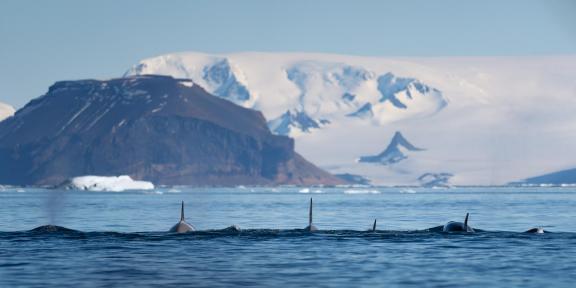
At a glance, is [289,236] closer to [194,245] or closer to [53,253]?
[194,245]

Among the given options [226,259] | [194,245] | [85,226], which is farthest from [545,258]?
[85,226]

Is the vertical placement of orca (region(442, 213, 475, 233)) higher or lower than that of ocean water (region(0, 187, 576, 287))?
higher

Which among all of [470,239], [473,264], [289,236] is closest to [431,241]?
→ [470,239]

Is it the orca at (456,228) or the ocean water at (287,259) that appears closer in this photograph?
the ocean water at (287,259)

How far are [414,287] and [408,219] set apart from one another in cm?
8329

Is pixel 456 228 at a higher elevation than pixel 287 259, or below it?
→ higher

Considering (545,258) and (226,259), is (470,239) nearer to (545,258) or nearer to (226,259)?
(545,258)

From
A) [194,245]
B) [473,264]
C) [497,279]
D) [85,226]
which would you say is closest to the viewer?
[497,279]

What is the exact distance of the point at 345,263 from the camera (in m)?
69.2

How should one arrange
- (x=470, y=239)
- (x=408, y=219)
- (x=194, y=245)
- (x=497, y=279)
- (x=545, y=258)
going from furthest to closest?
(x=408, y=219)
(x=470, y=239)
(x=194, y=245)
(x=545, y=258)
(x=497, y=279)

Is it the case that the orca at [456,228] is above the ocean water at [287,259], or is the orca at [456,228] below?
above

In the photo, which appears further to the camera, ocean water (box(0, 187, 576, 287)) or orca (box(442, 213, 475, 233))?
orca (box(442, 213, 475, 233))

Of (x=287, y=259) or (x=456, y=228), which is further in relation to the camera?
(x=456, y=228)

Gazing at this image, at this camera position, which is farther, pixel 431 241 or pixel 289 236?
pixel 289 236
